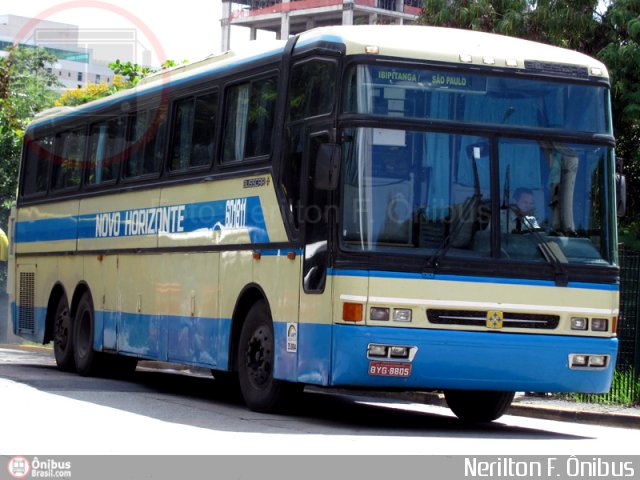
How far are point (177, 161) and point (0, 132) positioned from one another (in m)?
21.5

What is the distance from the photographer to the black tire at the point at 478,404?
563 inches

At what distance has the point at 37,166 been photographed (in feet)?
74.7

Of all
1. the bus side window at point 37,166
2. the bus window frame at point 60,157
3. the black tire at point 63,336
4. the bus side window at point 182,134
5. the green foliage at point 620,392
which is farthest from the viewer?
the bus side window at point 37,166

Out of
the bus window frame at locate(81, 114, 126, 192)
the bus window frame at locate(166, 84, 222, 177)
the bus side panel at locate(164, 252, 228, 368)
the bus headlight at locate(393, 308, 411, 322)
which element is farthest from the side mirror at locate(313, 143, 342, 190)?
the bus window frame at locate(81, 114, 126, 192)

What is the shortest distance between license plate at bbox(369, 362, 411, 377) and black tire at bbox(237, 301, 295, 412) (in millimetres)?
1722

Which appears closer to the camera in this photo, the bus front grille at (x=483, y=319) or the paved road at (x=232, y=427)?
the paved road at (x=232, y=427)

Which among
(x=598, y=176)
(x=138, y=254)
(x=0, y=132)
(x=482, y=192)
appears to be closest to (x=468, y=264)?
(x=482, y=192)

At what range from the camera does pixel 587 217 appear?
12.6 m

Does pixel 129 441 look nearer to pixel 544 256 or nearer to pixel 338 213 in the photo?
pixel 338 213

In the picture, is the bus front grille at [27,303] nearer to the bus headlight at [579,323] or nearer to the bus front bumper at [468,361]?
the bus front bumper at [468,361]

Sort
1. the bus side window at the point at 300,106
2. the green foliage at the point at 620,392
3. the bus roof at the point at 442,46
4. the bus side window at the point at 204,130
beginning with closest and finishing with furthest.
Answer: the bus roof at the point at 442,46, the bus side window at the point at 300,106, the bus side window at the point at 204,130, the green foliage at the point at 620,392

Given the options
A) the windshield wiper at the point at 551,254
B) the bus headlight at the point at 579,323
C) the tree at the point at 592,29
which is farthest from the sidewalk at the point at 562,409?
the tree at the point at 592,29

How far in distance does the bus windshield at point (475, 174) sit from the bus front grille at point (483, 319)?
52 centimetres
